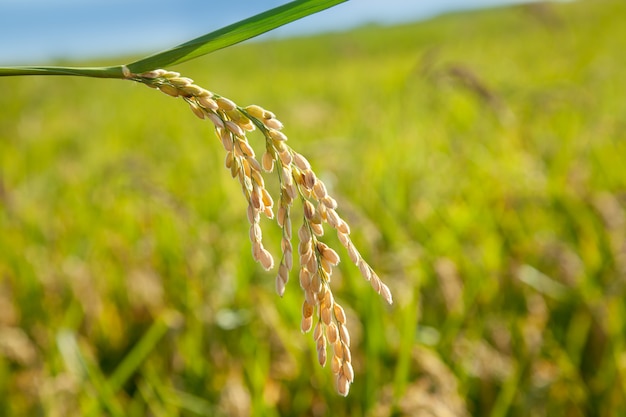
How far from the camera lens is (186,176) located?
4367 mm

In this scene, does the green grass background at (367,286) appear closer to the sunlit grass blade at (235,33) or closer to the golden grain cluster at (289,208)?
Result: the golden grain cluster at (289,208)

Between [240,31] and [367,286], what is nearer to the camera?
[240,31]

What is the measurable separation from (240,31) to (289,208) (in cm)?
17

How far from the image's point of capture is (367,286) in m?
1.89

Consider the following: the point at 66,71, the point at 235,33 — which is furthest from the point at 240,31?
the point at 66,71

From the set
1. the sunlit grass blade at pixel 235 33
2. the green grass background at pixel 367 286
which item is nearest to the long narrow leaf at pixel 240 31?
the sunlit grass blade at pixel 235 33

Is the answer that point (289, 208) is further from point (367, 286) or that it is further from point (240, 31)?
point (367, 286)

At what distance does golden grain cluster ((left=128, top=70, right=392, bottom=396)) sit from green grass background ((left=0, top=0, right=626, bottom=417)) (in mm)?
870

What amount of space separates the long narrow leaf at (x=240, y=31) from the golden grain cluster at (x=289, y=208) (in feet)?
0.15

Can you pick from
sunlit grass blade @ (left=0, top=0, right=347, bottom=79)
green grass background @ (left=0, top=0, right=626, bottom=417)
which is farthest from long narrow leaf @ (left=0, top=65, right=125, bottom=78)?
green grass background @ (left=0, top=0, right=626, bottom=417)

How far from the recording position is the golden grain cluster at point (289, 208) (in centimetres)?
61

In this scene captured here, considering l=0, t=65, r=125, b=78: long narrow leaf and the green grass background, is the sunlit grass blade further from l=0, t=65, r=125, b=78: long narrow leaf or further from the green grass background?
the green grass background

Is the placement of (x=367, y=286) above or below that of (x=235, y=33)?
below

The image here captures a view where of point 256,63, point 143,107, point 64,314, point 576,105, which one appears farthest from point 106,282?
point 256,63
